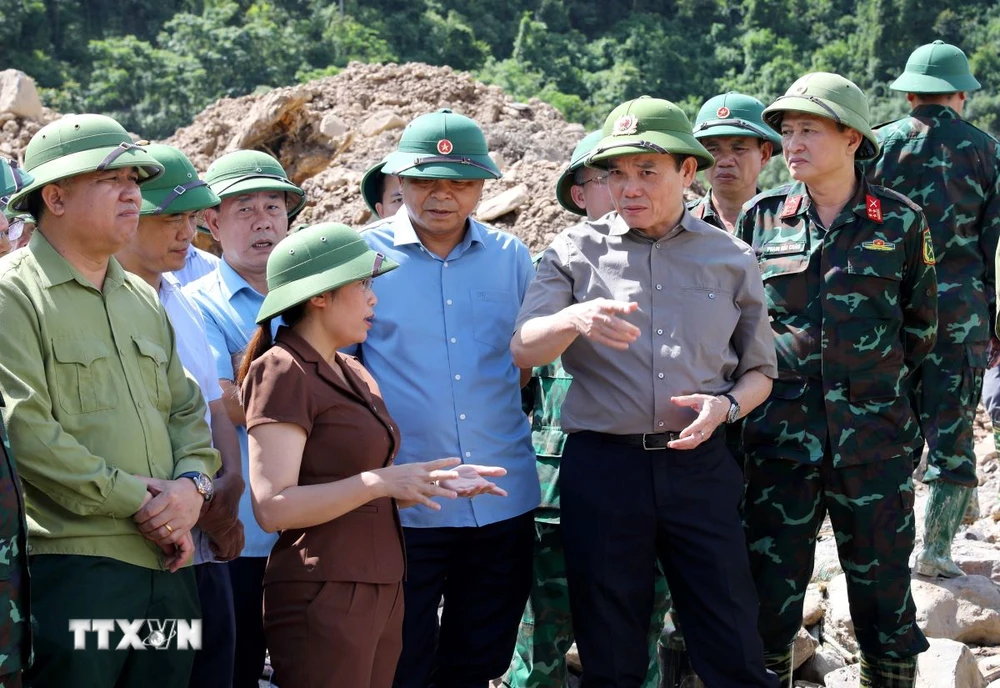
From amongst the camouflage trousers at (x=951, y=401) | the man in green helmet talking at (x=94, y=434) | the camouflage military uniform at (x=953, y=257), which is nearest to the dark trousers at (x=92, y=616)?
the man in green helmet talking at (x=94, y=434)

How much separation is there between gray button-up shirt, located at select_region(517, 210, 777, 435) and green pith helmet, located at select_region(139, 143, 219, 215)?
1.04 meters

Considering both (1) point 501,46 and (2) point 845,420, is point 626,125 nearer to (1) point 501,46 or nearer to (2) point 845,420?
(2) point 845,420

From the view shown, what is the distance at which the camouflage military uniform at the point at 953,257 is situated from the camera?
5133 mm

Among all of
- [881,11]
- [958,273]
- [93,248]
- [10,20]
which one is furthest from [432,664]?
[10,20]

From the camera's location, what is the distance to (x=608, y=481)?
11.2 ft

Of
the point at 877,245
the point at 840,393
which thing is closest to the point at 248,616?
the point at 840,393

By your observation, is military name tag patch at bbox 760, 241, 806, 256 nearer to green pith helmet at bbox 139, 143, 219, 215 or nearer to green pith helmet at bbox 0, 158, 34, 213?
green pith helmet at bbox 139, 143, 219, 215

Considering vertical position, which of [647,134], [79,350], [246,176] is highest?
[647,134]

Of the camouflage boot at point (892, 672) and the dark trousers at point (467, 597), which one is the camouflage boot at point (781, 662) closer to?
the camouflage boot at point (892, 672)

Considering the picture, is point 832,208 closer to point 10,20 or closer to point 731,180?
point 731,180

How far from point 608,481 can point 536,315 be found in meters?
0.53

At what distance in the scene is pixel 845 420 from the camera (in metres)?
3.72

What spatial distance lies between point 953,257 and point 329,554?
11.4 feet

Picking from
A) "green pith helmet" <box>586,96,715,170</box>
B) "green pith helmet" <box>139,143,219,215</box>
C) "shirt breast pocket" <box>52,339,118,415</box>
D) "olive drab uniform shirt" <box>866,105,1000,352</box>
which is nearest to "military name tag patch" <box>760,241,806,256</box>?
"green pith helmet" <box>586,96,715,170</box>
